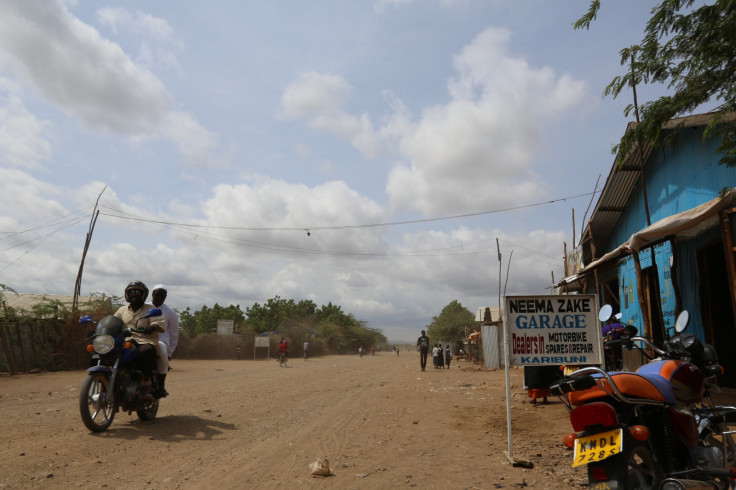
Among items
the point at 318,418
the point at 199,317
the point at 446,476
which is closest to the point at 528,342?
the point at 446,476

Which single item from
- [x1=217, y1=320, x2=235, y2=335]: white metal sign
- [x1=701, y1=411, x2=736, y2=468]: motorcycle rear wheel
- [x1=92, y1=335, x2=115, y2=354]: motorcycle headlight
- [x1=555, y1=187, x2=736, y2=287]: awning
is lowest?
[x1=701, y1=411, x2=736, y2=468]: motorcycle rear wheel

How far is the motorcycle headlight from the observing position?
5930 millimetres

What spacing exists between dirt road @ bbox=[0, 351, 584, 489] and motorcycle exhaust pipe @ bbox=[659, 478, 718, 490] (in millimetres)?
1535

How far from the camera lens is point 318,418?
7.74 metres

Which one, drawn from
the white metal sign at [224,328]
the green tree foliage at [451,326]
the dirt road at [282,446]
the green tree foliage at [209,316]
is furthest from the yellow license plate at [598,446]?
the green tree foliage at [209,316]

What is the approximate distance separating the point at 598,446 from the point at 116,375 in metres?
5.47

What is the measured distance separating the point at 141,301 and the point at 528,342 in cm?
519

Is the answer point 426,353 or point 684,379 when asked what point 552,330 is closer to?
point 684,379

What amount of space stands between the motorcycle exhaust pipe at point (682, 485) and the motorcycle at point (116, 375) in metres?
5.40

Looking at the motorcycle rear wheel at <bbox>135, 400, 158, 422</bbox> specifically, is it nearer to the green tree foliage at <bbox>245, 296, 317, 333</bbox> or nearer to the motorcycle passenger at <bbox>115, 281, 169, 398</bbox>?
the motorcycle passenger at <bbox>115, 281, 169, 398</bbox>

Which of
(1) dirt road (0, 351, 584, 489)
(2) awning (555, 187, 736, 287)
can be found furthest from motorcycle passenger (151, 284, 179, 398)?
(2) awning (555, 187, 736, 287)

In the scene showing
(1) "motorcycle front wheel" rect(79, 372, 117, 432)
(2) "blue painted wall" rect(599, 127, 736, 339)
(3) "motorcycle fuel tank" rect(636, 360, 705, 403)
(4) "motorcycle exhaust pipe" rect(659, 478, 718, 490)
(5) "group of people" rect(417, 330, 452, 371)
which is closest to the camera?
(4) "motorcycle exhaust pipe" rect(659, 478, 718, 490)

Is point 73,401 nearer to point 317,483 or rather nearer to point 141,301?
point 141,301

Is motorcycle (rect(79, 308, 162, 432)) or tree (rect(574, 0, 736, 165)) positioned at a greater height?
tree (rect(574, 0, 736, 165))
